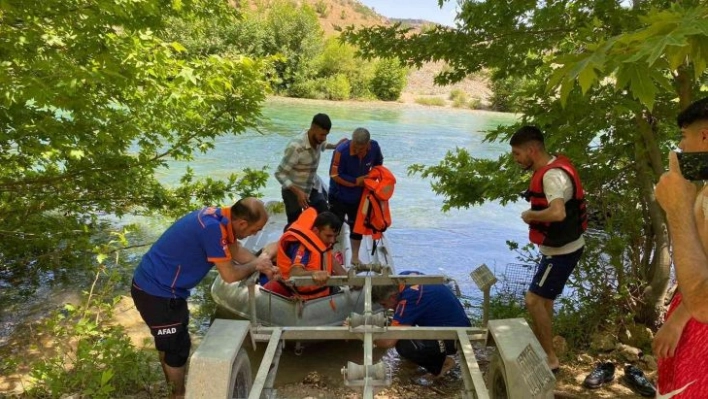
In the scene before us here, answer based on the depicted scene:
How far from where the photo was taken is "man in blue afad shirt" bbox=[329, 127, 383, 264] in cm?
521

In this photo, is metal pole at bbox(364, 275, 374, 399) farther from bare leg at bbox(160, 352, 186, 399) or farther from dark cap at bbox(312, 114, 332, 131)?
dark cap at bbox(312, 114, 332, 131)

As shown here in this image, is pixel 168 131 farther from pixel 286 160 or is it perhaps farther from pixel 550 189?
pixel 550 189

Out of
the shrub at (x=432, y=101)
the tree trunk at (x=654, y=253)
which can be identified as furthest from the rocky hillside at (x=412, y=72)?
the tree trunk at (x=654, y=253)

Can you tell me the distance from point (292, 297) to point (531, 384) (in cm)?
256

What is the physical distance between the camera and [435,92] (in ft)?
139

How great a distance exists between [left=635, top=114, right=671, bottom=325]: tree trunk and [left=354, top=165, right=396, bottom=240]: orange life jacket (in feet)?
6.90

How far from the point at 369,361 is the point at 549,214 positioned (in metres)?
1.50

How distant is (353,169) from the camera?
5352mm

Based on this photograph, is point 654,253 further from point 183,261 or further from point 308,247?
point 183,261

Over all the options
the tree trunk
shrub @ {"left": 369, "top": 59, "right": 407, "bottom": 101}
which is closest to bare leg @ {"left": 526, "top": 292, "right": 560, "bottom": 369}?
the tree trunk

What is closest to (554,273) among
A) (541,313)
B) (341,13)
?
(541,313)

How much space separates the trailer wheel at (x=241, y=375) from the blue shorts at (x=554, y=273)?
198 centimetres

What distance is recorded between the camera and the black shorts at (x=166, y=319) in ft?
10.8

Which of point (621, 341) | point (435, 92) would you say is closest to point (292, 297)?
point (621, 341)
